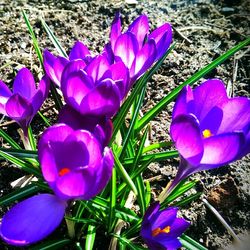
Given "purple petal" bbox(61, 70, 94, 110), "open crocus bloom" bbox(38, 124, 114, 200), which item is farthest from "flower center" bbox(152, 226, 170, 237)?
"purple petal" bbox(61, 70, 94, 110)

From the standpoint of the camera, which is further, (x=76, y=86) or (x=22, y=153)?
(x=22, y=153)

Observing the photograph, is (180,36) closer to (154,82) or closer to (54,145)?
(154,82)

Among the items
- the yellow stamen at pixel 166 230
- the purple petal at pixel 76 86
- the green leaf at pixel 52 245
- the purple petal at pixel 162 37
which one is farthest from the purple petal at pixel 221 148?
the green leaf at pixel 52 245

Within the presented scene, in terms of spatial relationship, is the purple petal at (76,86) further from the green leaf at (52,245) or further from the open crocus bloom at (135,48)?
the green leaf at (52,245)

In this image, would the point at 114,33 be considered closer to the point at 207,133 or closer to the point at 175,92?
the point at 175,92

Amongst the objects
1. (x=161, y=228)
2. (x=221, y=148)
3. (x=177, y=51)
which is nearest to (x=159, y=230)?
(x=161, y=228)

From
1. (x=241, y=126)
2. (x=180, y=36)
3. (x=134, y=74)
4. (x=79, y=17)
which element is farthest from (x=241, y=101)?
(x=79, y=17)
